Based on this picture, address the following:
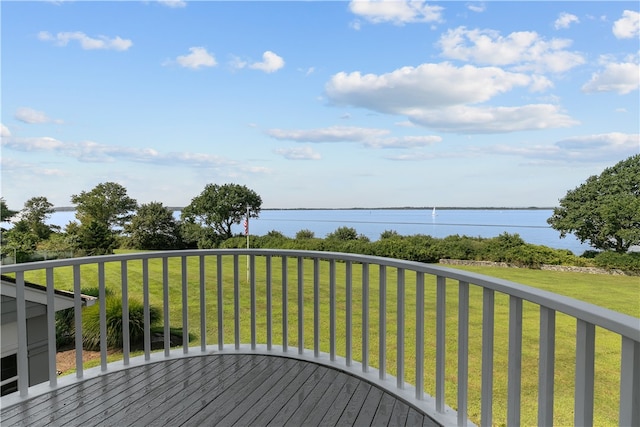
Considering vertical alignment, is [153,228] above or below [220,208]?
below

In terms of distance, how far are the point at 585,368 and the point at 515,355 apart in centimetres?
37

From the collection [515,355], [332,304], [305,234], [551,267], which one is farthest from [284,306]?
[551,267]

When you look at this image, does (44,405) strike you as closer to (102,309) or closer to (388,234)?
(102,309)

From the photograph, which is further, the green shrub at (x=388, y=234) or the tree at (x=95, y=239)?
the tree at (x=95, y=239)

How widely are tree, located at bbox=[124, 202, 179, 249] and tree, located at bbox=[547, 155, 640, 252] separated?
1816 cm

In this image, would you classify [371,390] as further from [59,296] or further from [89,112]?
[89,112]

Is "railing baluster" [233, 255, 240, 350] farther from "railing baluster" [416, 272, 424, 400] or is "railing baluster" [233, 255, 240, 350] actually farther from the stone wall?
the stone wall

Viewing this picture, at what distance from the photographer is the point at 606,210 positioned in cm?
1562

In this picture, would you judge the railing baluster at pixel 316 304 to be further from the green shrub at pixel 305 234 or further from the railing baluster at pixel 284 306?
the green shrub at pixel 305 234

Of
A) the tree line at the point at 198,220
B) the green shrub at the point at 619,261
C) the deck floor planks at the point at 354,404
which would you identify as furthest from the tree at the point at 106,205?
the green shrub at the point at 619,261

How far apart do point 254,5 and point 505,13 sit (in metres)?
8.56

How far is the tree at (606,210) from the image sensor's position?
15.0 metres

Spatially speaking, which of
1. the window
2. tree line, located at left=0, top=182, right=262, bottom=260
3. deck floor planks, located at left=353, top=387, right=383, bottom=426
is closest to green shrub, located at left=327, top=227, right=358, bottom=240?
tree line, located at left=0, top=182, right=262, bottom=260

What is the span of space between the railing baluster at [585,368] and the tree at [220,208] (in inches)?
675
